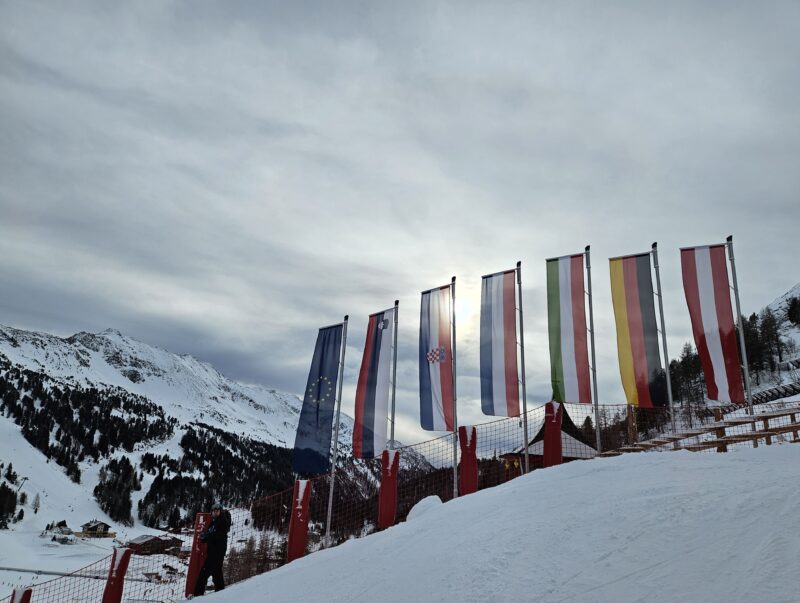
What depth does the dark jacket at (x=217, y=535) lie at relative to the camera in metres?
12.4

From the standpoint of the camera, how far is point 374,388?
701 inches

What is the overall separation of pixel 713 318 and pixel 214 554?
12590 millimetres

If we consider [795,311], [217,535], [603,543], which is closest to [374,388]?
[217,535]

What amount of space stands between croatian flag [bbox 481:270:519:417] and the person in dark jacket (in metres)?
6.94

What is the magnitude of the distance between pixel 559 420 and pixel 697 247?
621 centimetres

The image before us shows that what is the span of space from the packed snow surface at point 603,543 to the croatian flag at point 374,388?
640cm

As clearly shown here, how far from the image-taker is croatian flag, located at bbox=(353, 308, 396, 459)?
17203mm

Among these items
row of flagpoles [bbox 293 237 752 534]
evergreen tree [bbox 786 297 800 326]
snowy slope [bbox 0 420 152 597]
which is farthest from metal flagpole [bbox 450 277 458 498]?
evergreen tree [bbox 786 297 800 326]

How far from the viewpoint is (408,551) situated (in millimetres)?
8992

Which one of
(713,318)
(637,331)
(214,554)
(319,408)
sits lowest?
(214,554)

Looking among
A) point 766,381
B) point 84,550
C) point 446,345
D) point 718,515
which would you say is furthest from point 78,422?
point 718,515

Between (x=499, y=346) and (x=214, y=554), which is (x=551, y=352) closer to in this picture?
(x=499, y=346)

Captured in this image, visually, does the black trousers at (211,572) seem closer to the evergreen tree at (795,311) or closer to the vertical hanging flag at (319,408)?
the vertical hanging flag at (319,408)

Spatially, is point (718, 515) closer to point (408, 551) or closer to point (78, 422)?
point (408, 551)
